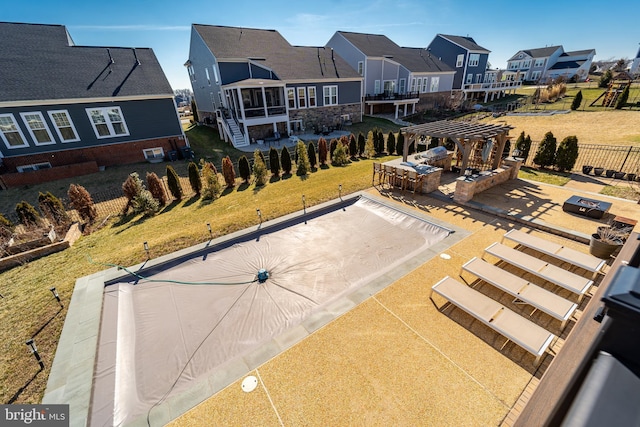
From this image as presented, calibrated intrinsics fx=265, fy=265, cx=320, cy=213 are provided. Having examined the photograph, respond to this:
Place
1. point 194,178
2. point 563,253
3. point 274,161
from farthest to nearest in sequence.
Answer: point 274,161 < point 194,178 < point 563,253

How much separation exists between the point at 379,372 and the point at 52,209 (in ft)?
44.0

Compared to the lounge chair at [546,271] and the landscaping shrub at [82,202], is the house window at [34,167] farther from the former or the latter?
the lounge chair at [546,271]

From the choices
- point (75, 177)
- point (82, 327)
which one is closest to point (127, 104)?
point (75, 177)

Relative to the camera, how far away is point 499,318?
5.02 meters

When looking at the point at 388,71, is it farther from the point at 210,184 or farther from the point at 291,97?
the point at 210,184

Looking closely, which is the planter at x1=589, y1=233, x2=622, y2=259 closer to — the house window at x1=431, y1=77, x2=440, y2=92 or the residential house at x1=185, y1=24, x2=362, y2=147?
the residential house at x1=185, y1=24, x2=362, y2=147

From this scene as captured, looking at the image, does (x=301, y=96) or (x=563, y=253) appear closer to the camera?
(x=563, y=253)

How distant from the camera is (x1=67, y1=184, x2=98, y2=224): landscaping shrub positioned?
1088 centimetres

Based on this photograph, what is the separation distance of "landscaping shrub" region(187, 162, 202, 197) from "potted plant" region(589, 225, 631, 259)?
48.2 feet

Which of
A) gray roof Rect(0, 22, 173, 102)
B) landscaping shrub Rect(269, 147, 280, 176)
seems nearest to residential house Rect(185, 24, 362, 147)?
gray roof Rect(0, 22, 173, 102)

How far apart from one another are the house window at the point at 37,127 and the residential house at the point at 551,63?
252 ft

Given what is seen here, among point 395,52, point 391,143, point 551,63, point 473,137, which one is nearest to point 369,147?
point 391,143

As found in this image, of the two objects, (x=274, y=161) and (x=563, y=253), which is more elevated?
(x=274, y=161)

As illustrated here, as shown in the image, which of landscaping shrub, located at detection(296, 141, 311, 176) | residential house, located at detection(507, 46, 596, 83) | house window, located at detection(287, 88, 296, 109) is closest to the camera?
landscaping shrub, located at detection(296, 141, 311, 176)
